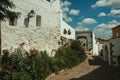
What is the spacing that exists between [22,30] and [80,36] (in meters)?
23.4

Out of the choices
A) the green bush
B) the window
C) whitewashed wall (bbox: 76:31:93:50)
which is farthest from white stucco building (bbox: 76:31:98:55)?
the window

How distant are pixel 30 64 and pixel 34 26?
458cm

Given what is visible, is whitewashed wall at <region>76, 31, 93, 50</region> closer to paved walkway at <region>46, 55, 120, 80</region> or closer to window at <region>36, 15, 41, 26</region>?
paved walkway at <region>46, 55, 120, 80</region>

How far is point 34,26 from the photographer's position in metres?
20.9

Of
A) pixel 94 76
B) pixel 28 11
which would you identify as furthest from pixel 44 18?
pixel 94 76

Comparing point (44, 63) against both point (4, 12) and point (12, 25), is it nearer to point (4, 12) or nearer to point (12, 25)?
point (12, 25)

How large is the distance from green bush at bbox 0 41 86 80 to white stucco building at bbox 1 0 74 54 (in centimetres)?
91

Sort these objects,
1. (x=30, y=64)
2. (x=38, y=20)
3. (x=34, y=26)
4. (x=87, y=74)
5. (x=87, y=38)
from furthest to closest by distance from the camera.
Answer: (x=87, y=38), (x=38, y=20), (x=87, y=74), (x=34, y=26), (x=30, y=64)

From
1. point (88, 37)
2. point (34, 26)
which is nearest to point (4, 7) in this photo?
point (34, 26)

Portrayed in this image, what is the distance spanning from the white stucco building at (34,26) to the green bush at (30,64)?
2.98 feet

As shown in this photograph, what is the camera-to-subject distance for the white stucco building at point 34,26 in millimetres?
18312

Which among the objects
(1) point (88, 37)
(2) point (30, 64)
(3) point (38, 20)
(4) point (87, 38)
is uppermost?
(3) point (38, 20)

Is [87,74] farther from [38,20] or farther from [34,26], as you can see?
[38,20]

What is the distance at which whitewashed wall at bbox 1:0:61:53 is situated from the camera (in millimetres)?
18297
